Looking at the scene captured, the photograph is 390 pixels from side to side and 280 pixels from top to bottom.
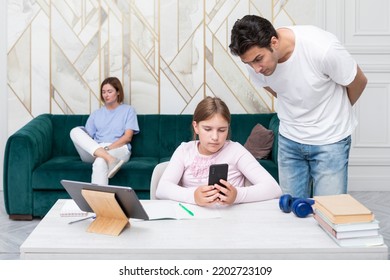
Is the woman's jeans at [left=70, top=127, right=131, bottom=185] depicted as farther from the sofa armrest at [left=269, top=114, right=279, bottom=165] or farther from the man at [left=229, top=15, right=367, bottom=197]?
the man at [left=229, top=15, right=367, bottom=197]

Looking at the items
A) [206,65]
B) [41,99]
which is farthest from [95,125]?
[206,65]

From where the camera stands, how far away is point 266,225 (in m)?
1.96

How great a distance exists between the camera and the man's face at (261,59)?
2.20 meters

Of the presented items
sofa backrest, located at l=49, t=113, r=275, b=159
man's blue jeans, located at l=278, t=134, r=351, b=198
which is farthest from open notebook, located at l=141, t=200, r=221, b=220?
sofa backrest, located at l=49, t=113, r=275, b=159

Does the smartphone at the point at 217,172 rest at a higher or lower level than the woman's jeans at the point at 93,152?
higher

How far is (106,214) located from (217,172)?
40 cm

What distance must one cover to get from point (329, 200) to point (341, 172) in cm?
51

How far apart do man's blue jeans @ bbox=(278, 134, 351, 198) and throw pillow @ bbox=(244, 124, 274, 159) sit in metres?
1.80

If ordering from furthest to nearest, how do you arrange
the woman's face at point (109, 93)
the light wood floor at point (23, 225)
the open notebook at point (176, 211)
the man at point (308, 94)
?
the woman's face at point (109, 93), the light wood floor at point (23, 225), the man at point (308, 94), the open notebook at point (176, 211)

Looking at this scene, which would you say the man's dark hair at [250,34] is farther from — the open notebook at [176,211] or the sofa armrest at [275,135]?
the sofa armrest at [275,135]

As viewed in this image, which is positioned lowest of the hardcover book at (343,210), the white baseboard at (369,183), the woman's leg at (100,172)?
the white baseboard at (369,183)

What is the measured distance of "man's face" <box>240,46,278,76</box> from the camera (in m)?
2.20

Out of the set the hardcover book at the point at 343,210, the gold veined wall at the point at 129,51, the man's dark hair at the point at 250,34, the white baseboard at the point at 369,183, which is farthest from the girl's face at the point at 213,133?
the white baseboard at the point at 369,183
